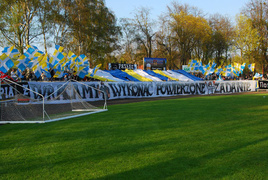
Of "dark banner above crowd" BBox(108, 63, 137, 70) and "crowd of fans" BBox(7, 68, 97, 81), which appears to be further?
"dark banner above crowd" BBox(108, 63, 137, 70)

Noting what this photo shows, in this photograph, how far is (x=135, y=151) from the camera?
18.9 feet

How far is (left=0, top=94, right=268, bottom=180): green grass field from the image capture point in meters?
4.48

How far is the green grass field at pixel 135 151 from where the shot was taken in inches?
176

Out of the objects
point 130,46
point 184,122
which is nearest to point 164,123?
point 184,122

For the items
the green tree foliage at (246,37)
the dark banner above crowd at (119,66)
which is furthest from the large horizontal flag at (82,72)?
the green tree foliage at (246,37)

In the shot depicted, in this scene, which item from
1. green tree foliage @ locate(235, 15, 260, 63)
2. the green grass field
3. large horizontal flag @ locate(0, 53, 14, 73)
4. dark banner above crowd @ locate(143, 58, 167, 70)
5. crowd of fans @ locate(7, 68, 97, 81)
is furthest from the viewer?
green tree foliage @ locate(235, 15, 260, 63)

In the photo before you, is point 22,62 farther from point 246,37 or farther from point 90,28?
point 246,37

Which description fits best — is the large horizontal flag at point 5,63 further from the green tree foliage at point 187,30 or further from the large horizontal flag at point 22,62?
the green tree foliage at point 187,30

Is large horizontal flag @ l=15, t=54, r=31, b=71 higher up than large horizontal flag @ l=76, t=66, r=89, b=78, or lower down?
higher up

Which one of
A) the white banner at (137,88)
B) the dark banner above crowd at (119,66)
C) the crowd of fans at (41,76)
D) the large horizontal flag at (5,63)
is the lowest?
the white banner at (137,88)

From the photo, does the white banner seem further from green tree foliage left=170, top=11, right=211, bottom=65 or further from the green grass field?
green tree foliage left=170, top=11, right=211, bottom=65

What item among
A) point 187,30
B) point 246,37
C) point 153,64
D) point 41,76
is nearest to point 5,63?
point 41,76

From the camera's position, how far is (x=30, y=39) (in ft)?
113

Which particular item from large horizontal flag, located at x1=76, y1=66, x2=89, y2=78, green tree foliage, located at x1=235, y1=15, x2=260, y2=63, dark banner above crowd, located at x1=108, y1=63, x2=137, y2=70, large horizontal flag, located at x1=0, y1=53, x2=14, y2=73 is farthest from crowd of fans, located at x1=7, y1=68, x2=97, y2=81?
green tree foliage, located at x1=235, y1=15, x2=260, y2=63
